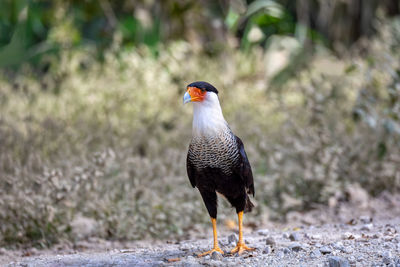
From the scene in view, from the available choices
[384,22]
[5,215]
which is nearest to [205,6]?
[384,22]

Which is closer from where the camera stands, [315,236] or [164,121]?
[315,236]

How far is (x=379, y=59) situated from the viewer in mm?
5074

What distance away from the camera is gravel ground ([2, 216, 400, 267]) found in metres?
2.90

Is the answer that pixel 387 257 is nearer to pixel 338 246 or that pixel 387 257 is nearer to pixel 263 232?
→ pixel 338 246

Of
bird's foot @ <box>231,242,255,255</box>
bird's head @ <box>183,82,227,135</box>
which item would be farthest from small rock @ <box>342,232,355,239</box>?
bird's head @ <box>183,82,227,135</box>

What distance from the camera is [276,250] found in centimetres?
315

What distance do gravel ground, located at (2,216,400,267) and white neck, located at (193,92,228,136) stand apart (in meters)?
0.74

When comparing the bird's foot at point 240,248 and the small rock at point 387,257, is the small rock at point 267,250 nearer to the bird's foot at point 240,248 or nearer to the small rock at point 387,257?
the bird's foot at point 240,248

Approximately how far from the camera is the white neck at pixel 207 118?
9.86 feet

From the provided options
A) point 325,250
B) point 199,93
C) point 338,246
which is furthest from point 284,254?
point 199,93

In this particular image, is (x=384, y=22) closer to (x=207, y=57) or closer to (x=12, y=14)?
(x=207, y=57)

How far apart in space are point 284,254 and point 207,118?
926 millimetres

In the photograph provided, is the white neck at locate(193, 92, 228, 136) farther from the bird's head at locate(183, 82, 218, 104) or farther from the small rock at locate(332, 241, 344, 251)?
the small rock at locate(332, 241, 344, 251)

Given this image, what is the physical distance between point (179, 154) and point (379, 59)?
2183 mm
